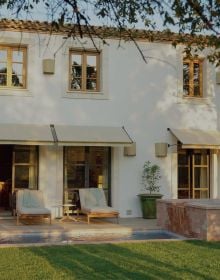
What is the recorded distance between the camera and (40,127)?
20859mm

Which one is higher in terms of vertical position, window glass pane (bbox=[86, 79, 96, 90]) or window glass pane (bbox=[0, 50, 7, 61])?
→ window glass pane (bbox=[0, 50, 7, 61])

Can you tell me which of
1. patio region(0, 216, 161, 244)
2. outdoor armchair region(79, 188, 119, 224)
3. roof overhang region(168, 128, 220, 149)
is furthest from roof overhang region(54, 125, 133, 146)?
patio region(0, 216, 161, 244)

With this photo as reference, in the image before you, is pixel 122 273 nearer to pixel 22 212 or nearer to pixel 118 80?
pixel 22 212

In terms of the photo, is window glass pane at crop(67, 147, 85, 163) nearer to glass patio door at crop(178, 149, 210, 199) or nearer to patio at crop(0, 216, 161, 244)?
patio at crop(0, 216, 161, 244)

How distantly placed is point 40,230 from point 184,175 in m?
8.32

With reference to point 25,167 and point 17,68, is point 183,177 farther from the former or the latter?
point 17,68

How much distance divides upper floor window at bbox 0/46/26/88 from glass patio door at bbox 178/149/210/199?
7329mm

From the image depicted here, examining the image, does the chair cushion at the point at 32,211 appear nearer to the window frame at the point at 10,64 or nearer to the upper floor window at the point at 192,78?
the window frame at the point at 10,64

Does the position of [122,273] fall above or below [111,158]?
below

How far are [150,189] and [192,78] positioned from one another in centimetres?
514

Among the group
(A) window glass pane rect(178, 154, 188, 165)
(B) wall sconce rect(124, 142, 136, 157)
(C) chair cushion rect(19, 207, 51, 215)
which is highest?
(B) wall sconce rect(124, 142, 136, 157)

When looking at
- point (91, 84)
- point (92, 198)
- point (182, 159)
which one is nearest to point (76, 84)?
point (91, 84)

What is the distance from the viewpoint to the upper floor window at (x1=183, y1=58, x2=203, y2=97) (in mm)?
23359

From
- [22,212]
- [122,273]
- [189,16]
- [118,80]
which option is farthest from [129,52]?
[189,16]
